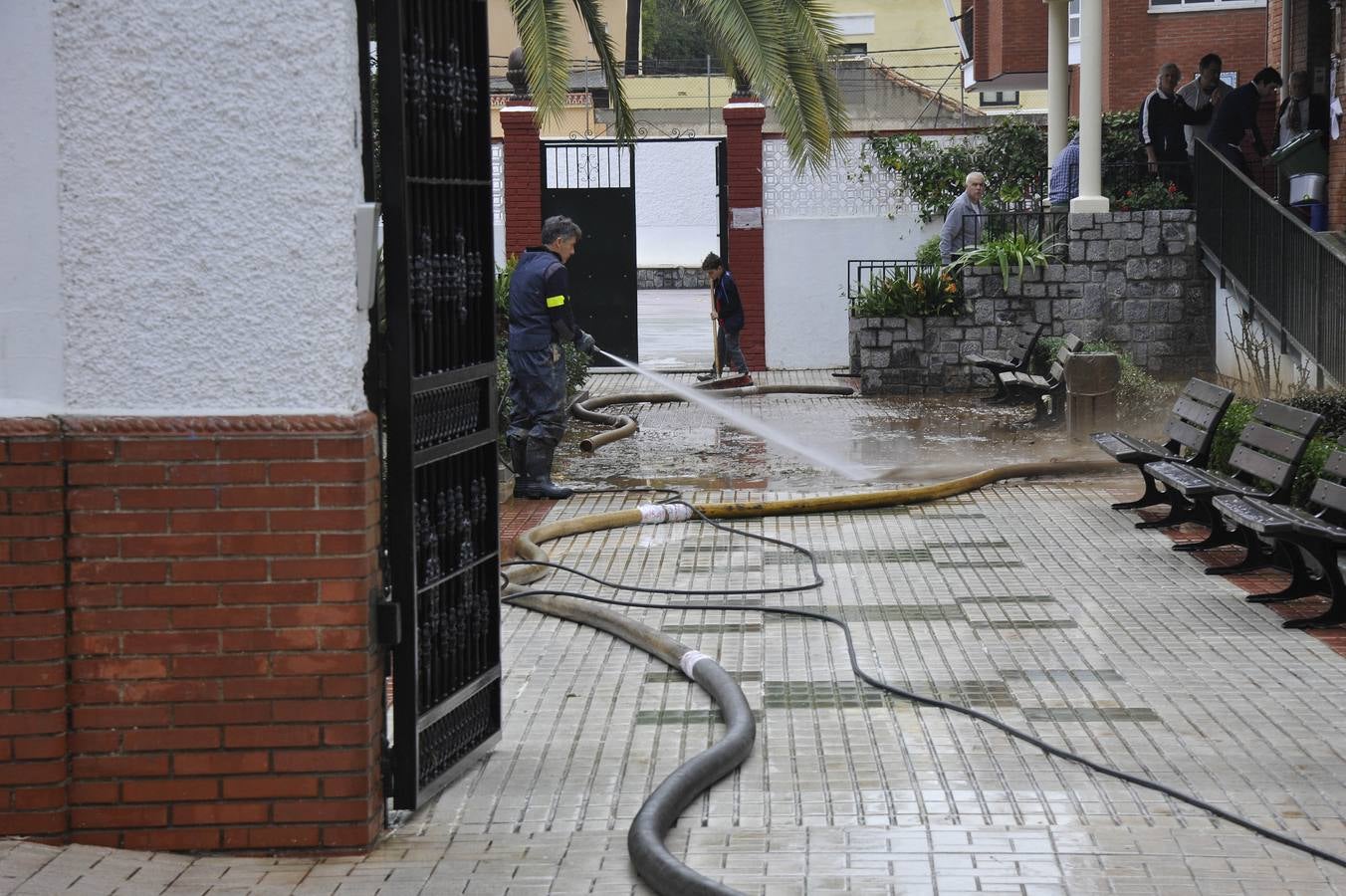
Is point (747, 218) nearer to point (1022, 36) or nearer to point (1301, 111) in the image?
point (1301, 111)

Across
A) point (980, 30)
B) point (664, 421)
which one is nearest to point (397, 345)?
point (664, 421)

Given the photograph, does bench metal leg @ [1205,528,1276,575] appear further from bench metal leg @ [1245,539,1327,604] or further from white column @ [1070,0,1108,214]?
white column @ [1070,0,1108,214]

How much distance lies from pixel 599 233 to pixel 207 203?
17.8m

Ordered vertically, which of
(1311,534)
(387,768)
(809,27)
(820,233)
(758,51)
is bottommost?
(387,768)

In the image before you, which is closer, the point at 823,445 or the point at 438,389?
the point at 438,389

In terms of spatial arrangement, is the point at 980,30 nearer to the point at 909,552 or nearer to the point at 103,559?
the point at 909,552

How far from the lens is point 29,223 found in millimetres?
4598

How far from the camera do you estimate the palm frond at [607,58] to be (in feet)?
47.1

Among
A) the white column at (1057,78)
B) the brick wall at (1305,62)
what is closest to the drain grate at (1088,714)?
the brick wall at (1305,62)

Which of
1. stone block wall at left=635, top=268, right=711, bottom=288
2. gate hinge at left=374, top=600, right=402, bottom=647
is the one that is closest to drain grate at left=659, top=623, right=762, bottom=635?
gate hinge at left=374, top=600, right=402, bottom=647

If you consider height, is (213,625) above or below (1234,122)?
below

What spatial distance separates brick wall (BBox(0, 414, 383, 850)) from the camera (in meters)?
4.66

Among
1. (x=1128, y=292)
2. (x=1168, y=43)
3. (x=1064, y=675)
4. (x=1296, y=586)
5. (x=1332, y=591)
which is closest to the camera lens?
(x=1064, y=675)

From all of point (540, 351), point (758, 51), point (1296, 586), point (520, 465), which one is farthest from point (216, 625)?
point (758, 51)
